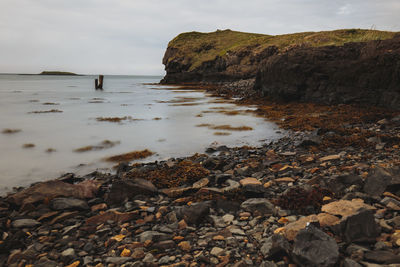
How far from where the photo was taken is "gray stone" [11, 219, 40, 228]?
13.3ft

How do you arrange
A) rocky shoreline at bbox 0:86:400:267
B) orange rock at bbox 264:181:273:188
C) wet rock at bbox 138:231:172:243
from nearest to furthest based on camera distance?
1. rocky shoreline at bbox 0:86:400:267
2. wet rock at bbox 138:231:172:243
3. orange rock at bbox 264:181:273:188

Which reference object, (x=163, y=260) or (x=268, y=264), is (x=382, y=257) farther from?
(x=163, y=260)

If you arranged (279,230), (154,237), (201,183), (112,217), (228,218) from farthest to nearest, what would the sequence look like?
(201,183)
(112,217)
(228,218)
(154,237)
(279,230)

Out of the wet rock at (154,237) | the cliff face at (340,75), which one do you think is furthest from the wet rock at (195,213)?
the cliff face at (340,75)

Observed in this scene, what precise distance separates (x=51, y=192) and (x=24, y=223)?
0.89 meters

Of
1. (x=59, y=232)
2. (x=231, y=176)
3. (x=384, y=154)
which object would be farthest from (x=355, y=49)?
(x=59, y=232)

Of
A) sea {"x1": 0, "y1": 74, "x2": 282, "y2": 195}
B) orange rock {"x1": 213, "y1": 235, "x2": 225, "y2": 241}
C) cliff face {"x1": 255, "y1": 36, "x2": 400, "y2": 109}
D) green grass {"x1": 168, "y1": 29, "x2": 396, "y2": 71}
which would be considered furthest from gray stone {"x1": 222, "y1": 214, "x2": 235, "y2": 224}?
green grass {"x1": 168, "y1": 29, "x2": 396, "y2": 71}

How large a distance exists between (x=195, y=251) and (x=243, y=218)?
1041 millimetres

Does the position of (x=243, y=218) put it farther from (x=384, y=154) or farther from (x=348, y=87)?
(x=348, y=87)

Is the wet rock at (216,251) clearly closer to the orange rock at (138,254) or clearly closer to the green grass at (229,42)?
the orange rock at (138,254)

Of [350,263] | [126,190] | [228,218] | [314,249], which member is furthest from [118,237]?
[350,263]

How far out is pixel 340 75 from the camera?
17.1 meters

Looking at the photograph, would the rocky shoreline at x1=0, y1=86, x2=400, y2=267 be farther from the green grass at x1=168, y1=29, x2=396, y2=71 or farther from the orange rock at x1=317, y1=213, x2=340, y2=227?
the green grass at x1=168, y1=29, x2=396, y2=71

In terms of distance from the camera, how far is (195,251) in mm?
3133
